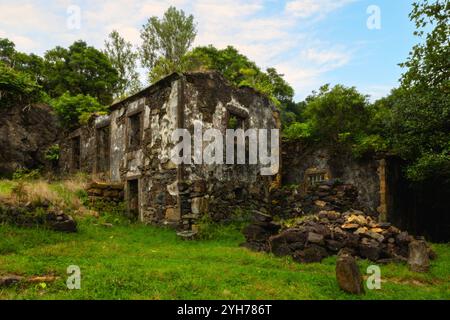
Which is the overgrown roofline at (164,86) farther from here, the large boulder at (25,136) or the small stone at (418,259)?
the small stone at (418,259)

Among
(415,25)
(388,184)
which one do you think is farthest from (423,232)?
(415,25)

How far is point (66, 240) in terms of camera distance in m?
9.12

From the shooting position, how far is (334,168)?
16.7 meters

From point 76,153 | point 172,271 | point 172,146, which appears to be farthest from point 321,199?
point 76,153

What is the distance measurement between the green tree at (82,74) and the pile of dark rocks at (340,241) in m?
23.0

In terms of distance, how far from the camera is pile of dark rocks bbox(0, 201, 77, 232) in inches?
373

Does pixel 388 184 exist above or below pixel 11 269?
above

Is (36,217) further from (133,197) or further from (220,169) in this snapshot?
(220,169)

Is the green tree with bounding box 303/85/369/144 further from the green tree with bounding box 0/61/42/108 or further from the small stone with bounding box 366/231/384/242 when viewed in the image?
the green tree with bounding box 0/61/42/108

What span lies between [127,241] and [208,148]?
4506 mm

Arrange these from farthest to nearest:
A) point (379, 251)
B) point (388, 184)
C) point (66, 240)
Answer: point (388, 184)
point (66, 240)
point (379, 251)

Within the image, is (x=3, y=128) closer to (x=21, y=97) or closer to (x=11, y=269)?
(x=21, y=97)

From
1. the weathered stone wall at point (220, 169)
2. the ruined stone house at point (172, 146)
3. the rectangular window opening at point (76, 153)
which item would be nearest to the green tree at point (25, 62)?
the rectangular window opening at point (76, 153)

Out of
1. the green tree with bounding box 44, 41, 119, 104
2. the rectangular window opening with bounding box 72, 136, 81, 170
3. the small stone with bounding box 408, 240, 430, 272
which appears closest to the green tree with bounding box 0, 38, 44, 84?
the green tree with bounding box 44, 41, 119, 104
